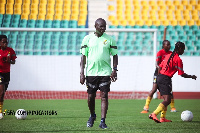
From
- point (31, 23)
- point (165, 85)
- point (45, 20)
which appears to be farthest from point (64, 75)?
point (165, 85)

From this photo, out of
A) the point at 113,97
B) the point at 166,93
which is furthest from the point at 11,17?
the point at 166,93

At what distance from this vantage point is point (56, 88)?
1728 cm

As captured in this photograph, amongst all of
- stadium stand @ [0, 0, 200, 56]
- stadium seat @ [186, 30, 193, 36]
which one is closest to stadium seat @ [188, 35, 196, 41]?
stadium stand @ [0, 0, 200, 56]

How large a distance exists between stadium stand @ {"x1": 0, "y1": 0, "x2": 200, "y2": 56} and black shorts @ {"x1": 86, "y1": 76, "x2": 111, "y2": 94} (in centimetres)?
1210

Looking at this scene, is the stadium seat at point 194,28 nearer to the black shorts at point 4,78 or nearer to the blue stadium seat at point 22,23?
the blue stadium seat at point 22,23

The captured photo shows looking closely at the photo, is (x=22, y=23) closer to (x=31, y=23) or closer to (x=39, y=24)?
(x=31, y=23)

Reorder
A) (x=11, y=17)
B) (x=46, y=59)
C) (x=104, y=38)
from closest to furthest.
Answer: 1. (x=104, y=38)
2. (x=46, y=59)
3. (x=11, y=17)

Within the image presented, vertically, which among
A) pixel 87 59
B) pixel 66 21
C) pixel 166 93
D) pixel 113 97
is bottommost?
pixel 113 97

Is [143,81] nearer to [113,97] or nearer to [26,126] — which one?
[113,97]

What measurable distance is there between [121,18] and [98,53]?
15.5 meters

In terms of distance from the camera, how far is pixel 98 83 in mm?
7309

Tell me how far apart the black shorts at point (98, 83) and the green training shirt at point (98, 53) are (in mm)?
72

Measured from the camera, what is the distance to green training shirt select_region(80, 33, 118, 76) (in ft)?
23.7

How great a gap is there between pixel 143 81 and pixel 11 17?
832cm
